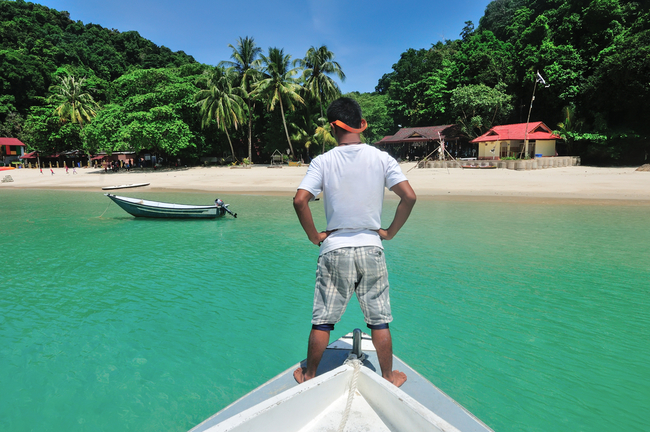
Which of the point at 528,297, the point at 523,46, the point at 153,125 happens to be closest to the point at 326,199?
the point at 528,297

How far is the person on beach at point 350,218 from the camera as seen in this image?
246 cm

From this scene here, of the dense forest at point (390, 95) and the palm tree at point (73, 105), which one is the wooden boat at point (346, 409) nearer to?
the dense forest at point (390, 95)

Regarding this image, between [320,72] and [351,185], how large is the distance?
37.8 meters

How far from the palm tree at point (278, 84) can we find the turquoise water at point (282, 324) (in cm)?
2855

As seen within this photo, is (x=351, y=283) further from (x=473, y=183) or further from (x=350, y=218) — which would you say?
(x=473, y=183)

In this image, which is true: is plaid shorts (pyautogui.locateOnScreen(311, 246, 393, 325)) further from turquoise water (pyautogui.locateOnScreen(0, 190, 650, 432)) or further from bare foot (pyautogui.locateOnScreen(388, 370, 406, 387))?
turquoise water (pyautogui.locateOnScreen(0, 190, 650, 432))

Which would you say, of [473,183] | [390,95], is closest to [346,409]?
[473,183]

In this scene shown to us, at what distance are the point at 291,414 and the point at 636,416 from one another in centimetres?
315

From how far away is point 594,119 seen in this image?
99.1 ft

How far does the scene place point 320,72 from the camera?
37625 mm

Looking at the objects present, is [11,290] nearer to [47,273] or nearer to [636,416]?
[47,273]

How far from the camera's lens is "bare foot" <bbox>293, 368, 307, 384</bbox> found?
273 centimetres

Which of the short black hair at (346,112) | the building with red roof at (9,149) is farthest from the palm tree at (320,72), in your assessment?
the building with red roof at (9,149)

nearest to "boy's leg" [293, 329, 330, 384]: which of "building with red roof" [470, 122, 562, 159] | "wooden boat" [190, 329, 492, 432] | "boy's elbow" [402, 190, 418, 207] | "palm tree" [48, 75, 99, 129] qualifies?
"wooden boat" [190, 329, 492, 432]
